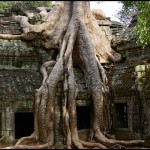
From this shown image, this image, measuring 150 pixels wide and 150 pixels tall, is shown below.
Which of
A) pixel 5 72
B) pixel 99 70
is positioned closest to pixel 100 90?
pixel 99 70

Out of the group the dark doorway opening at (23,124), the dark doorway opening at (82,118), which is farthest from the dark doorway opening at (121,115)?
the dark doorway opening at (23,124)

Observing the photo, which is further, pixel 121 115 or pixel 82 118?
pixel 82 118

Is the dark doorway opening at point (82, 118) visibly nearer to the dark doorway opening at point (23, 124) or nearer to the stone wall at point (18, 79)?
the dark doorway opening at point (23, 124)

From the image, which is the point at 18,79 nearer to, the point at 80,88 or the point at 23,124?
the point at 80,88

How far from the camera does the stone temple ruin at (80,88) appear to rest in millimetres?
10945

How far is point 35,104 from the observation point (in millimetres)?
10984

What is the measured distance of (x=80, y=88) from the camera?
39.0 ft

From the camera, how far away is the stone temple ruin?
1095 cm

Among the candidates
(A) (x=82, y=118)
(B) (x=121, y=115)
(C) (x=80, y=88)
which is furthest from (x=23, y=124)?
(B) (x=121, y=115)

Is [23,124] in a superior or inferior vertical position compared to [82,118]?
inferior

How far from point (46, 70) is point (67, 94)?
129 centimetres

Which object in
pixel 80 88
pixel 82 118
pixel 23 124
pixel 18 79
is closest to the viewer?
pixel 18 79

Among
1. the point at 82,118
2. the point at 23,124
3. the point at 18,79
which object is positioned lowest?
the point at 23,124

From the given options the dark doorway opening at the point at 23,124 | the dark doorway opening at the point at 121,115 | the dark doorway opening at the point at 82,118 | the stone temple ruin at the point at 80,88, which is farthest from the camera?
the dark doorway opening at the point at 23,124
